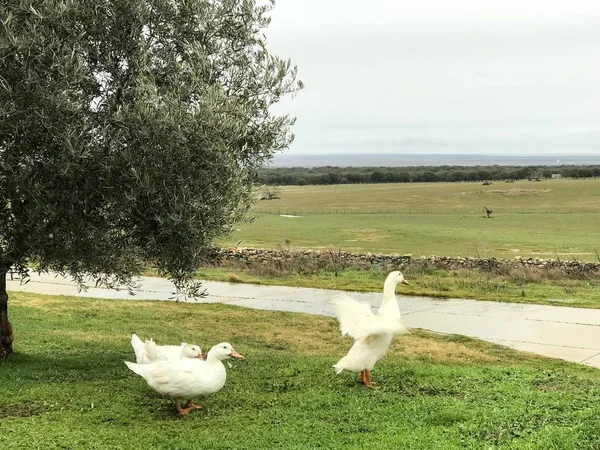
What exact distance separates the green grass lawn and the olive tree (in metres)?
1.89

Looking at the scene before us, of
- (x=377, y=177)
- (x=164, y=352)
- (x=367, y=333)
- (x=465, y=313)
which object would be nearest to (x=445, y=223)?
(x=465, y=313)

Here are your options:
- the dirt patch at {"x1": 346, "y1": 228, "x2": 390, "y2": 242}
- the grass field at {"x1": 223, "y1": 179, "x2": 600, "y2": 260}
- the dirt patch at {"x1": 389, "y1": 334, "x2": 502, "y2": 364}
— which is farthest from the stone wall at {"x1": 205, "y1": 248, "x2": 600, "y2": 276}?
the dirt patch at {"x1": 346, "y1": 228, "x2": 390, "y2": 242}

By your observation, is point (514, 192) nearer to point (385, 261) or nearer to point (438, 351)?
point (385, 261)

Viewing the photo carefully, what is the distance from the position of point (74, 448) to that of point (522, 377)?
6.39m

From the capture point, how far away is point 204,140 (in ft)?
26.9

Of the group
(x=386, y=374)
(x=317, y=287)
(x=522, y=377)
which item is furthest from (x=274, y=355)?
(x=317, y=287)

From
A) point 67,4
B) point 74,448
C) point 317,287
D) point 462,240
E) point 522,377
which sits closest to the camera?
point 74,448

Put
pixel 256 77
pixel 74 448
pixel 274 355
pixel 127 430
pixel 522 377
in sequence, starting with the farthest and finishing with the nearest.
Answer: pixel 274 355, pixel 256 77, pixel 522 377, pixel 127 430, pixel 74 448

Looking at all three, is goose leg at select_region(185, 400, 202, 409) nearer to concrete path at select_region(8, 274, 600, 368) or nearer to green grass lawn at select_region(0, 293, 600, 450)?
green grass lawn at select_region(0, 293, 600, 450)

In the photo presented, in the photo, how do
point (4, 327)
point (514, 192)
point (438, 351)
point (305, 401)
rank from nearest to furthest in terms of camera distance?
1. point (305, 401)
2. point (4, 327)
3. point (438, 351)
4. point (514, 192)

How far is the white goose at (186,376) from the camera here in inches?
295

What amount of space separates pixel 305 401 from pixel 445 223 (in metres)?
45.6

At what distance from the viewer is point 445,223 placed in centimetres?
5234

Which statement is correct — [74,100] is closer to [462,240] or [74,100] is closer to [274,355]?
[274,355]
